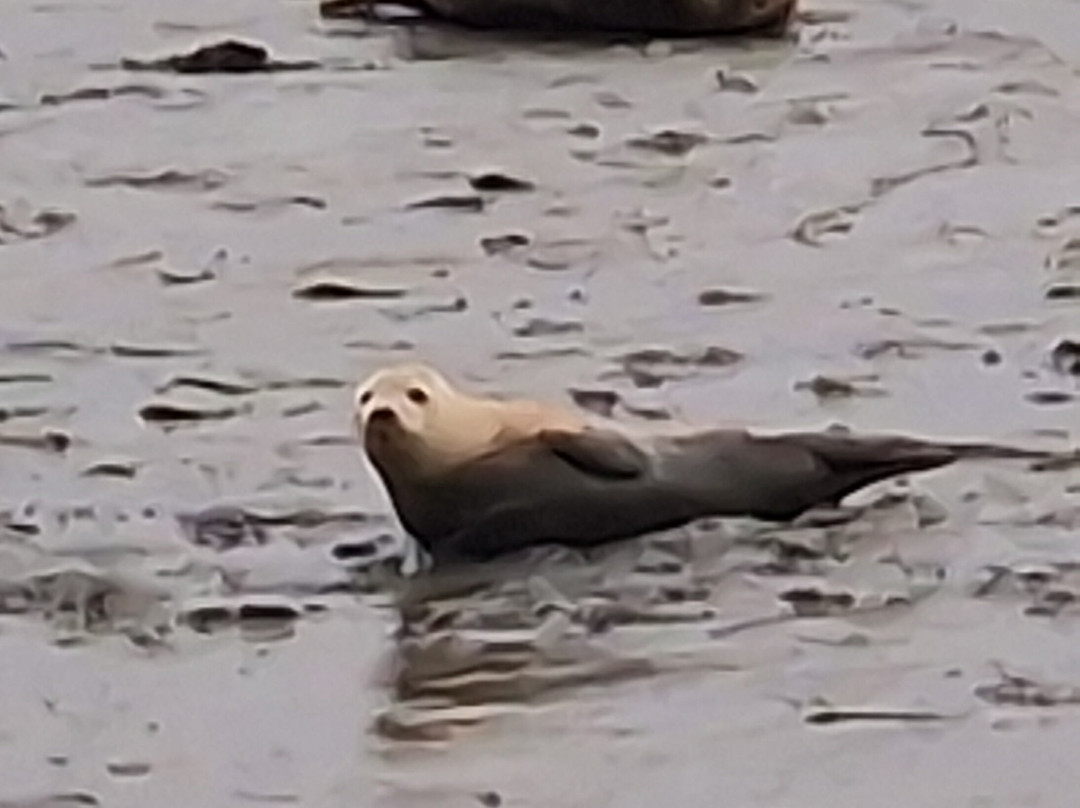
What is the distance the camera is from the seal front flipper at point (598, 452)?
344 cm

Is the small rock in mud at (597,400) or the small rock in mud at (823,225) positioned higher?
the small rock in mud at (597,400)

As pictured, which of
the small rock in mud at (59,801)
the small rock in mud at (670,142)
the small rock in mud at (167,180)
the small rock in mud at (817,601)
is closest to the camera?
the small rock in mud at (59,801)

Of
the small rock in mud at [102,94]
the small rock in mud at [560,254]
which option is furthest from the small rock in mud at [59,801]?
the small rock in mud at [102,94]

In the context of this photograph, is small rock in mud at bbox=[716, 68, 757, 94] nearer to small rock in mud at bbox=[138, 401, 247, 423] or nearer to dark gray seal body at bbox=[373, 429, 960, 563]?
small rock in mud at bbox=[138, 401, 247, 423]

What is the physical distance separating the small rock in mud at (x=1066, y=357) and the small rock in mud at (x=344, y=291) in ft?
2.16

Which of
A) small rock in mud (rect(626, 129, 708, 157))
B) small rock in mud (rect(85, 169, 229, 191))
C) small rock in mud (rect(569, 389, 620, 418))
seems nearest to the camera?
small rock in mud (rect(569, 389, 620, 418))

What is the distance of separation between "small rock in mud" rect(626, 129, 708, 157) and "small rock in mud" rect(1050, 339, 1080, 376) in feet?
2.79

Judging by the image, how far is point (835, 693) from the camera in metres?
3.11

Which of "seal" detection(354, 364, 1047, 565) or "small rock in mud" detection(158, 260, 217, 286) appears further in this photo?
"small rock in mud" detection(158, 260, 217, 286)


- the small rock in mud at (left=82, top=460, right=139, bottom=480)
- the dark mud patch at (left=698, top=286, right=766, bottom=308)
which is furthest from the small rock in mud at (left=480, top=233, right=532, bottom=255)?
the small rock in mud at (left=82, top=460, right=139, bottom=480)

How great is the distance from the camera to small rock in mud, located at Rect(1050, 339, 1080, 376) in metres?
3.87

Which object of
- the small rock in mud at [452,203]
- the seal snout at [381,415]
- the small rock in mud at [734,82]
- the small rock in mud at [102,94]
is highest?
the seal snout at [381,415]

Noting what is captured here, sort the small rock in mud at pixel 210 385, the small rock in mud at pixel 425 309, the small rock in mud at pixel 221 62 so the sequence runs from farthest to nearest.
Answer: the small rock in mud at pixel 221 62 → the small rock in mud at pixel 425 309 → the small rock in mud at pixel 210 385

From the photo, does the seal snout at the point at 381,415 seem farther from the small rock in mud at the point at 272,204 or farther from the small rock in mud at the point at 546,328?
the small rock in mud at the point at 272,204
